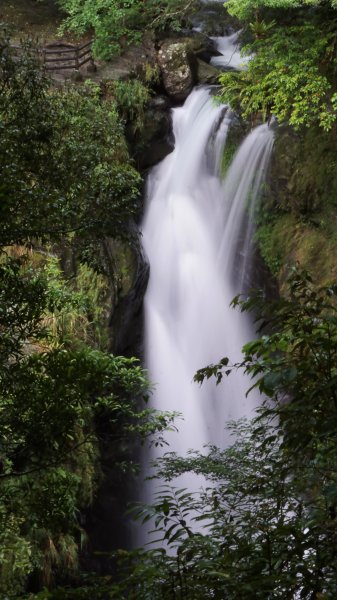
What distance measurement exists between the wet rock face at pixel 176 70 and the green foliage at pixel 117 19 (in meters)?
0.70

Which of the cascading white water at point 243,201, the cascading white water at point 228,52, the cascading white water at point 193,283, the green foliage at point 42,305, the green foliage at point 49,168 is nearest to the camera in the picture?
the green foliage at point 42,305

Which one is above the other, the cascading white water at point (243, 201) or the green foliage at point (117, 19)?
the green foliage at point (117, 19)

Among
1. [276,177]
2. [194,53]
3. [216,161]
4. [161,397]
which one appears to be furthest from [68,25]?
[161,397]

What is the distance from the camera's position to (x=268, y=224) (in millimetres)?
13102

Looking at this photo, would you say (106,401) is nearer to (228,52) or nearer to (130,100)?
(130,100)

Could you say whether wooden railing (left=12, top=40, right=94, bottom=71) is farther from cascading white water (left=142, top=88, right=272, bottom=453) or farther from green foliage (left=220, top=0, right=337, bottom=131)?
green foliage (left=220, top=0, right=337, bottom=131)

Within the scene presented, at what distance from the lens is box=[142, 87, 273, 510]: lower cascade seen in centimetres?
1177

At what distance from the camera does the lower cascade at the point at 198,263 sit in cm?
1177

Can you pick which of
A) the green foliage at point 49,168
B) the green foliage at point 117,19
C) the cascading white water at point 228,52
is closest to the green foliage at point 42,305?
the green foliage at point 49,168

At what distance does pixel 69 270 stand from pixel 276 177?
551 cm

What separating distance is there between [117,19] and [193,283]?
751cm

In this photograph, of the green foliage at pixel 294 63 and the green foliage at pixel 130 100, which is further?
the green foliage at pixel 130 100

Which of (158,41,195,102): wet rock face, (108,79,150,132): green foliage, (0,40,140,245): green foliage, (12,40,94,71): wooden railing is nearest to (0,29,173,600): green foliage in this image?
(0,40,140,245): green foliage

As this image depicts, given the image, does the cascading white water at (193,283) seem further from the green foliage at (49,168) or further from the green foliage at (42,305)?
the green foliage at (49,168)
